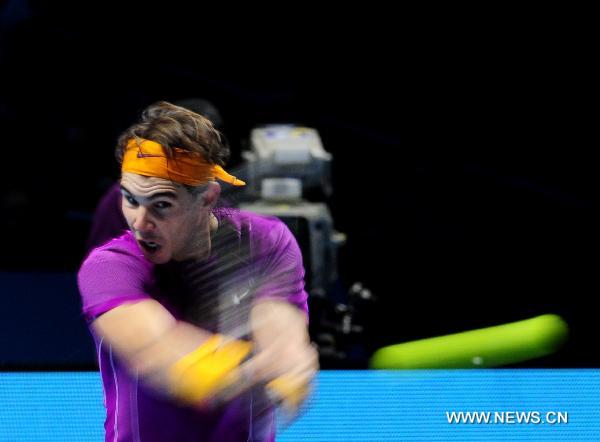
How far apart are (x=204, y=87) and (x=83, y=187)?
74 cm

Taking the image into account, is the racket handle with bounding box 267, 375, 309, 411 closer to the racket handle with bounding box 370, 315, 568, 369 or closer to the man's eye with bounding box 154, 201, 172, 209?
the man's eye with bounding box 154, 201, 172, 209

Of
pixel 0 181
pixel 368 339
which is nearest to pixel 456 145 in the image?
pixel 368 339

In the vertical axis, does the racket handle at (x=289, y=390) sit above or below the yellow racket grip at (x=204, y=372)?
below

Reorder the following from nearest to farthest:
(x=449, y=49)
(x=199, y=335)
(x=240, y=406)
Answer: (x=199, y=335)
(x=240, y=406)
(x=449, y=49)

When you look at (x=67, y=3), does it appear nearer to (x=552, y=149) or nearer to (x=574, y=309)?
(x=552, y=149)

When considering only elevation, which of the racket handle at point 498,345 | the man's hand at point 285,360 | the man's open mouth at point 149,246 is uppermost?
the man's open mouth at point 149,246

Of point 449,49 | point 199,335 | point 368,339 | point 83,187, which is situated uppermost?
point 449,49

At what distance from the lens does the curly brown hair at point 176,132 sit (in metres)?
1.53

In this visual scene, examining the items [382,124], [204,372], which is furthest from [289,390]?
[382,124]

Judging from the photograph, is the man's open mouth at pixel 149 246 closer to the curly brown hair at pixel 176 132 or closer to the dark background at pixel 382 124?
the curly brown hair at pixel 176 132

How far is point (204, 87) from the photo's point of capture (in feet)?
14.4

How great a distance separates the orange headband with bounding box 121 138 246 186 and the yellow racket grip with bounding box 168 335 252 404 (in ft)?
→ 0.95

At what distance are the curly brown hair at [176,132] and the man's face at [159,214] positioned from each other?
0.06 meters

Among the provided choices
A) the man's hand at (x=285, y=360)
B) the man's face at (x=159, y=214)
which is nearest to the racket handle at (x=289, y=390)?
the man's hand at (x=285, y=360)
